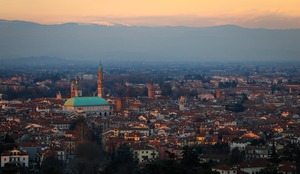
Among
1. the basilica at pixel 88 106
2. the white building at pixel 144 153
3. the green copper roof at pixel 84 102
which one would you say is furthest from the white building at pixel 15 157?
the green copper roof at pixel 84 102

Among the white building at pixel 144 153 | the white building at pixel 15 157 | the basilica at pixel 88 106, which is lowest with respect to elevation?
the basilica at pixel 88 106

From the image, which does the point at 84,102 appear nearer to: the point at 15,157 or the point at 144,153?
the point at 144,153

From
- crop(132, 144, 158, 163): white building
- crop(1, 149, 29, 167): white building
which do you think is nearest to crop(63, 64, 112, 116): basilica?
crop(132, 144, 158, 163): white building

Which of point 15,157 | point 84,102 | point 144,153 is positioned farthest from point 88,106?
point 15,157

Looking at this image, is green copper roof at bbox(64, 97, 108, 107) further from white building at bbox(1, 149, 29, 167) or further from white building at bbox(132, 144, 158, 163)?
white building at bbox(1, 149, 29, 167)

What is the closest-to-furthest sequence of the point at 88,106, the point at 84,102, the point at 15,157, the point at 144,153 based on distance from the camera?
the point at 15,157
the point at 144,153
the point at 88,106
the point at 84,102

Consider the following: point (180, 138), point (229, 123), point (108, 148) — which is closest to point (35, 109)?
point (229, 123)

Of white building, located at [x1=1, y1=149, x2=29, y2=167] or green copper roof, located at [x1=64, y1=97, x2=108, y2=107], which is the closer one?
white building, located at [x1=1, y1=149, x2=29, y2=167]

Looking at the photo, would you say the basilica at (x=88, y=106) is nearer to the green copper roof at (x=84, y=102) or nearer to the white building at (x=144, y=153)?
the green copper roof at (x=84, y=102)

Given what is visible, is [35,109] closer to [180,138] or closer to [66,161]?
[180,138]

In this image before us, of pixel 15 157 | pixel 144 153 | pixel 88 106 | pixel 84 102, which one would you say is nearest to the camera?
pixel 15 157

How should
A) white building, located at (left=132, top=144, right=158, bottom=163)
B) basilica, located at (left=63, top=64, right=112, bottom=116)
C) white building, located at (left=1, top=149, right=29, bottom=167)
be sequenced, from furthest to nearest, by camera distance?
basilica, located at (left=63, top=64, right=112, bottom=116) < white building, located at (left=132, top=144, right=158, bottom=163) < white building, located at (left=1, top=149, right=29, bottom=167)
